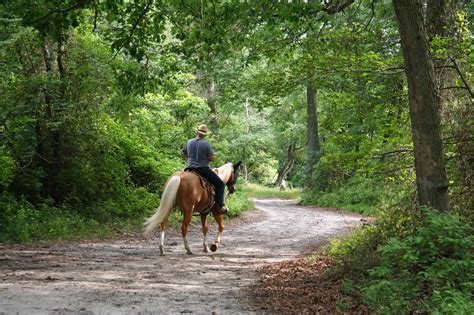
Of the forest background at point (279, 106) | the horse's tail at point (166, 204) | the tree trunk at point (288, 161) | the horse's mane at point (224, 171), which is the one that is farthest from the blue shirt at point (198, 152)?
the tree trunk at point (288, 161)

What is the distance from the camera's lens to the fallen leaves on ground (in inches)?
249

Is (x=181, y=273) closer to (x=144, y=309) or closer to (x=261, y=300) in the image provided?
(x=261, y=300)

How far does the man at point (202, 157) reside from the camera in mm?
11945

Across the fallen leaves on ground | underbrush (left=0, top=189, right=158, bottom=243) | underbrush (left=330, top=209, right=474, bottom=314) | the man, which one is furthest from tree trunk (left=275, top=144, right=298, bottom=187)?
underbrush (left=330, top=209, right=474, bottom=314)

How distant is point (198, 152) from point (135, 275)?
421 cm

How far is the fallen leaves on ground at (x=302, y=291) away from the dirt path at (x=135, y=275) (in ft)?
1.00

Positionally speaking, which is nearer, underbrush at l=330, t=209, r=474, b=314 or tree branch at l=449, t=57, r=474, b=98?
underbrush at l=330, t=209, r=474, b=314

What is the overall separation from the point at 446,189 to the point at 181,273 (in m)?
4.56

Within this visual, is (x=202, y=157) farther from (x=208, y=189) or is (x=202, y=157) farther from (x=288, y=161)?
(x=288, y=161)

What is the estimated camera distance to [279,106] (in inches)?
450

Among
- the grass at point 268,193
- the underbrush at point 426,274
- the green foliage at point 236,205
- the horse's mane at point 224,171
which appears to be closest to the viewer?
the underbrush at point 426,274

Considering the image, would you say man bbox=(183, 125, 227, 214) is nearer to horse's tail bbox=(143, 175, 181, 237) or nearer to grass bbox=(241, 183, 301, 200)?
horse's tail bbox=(143, 175, 181, 237)

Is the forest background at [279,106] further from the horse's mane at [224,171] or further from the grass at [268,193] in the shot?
the grass at [268,193]

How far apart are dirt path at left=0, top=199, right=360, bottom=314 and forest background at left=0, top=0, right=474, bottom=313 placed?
1.72 m
